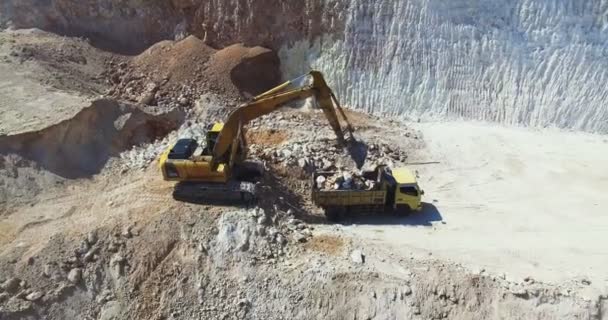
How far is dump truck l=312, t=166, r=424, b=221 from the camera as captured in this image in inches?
597

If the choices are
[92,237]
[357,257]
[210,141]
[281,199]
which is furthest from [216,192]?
[357,257]

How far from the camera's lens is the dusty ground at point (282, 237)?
12.6m

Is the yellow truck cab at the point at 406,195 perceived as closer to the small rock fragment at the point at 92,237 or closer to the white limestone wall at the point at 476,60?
the white limestone wall at the point at 476,60

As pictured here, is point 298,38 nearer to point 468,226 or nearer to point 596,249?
point 468,226

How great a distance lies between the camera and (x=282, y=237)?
14125mm

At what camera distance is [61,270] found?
12906 mm

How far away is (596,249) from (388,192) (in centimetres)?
552

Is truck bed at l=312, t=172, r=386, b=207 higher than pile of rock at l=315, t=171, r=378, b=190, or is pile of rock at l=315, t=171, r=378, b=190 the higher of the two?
pile of rock at l=315, t=171, r=378, b=190

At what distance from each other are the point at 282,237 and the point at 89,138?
7.51 metres

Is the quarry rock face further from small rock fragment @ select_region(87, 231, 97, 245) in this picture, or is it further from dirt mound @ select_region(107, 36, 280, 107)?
small rock fragment @ select_region(87, 231, 97, 245)

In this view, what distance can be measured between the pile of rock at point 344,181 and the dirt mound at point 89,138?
21.6 feet

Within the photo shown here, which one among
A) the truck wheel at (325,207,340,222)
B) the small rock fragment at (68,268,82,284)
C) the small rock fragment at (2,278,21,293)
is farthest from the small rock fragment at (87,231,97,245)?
the truck wheel at (325,207,340,222)

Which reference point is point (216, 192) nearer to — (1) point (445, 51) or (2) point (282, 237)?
(2) point (282, 237)

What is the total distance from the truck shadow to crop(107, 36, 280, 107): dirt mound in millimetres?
7872
